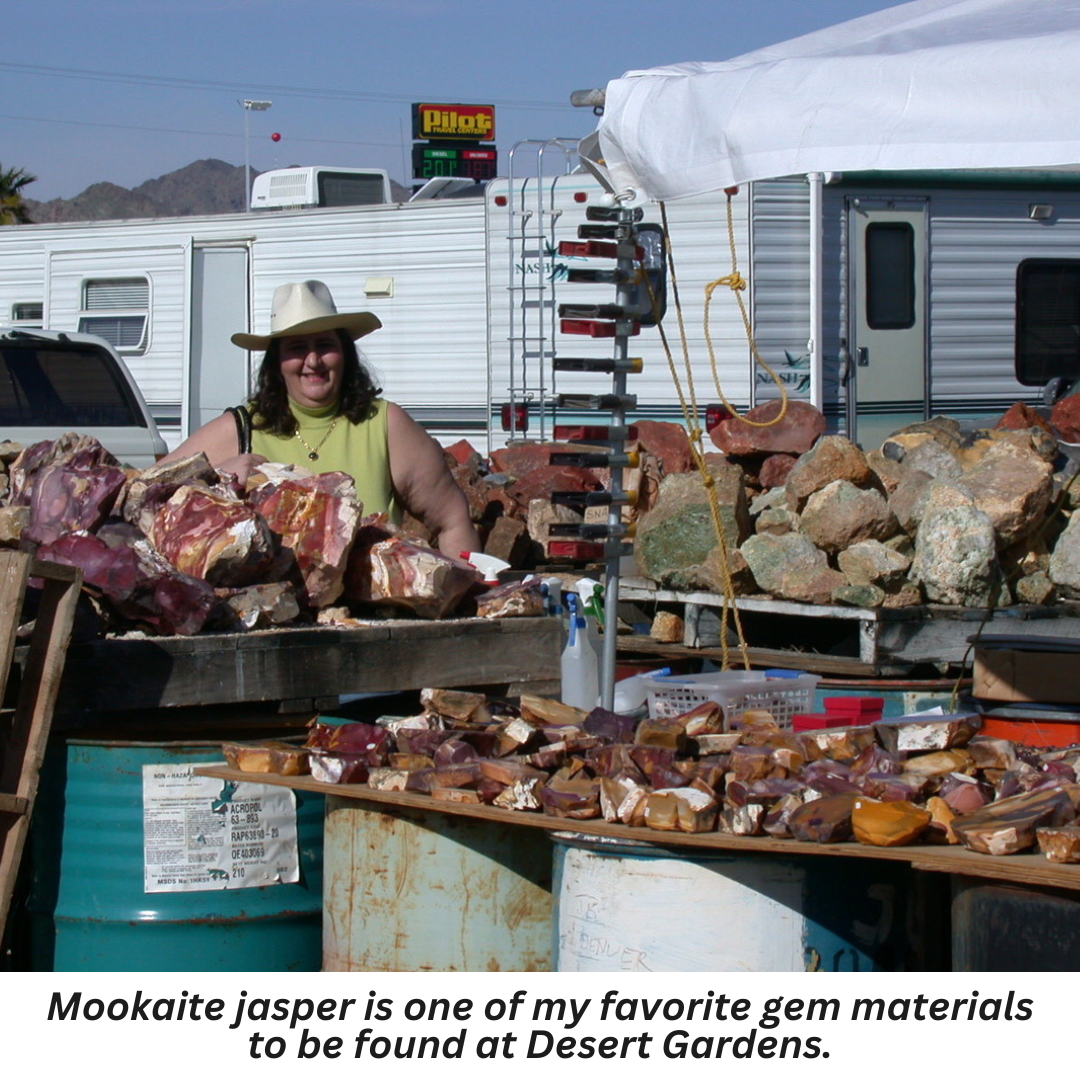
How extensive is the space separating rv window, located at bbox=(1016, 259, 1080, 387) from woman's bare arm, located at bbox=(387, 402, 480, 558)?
6.95m

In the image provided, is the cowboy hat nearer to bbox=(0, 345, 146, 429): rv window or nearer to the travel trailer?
bbox=(0, 345, 146, 429): rv window

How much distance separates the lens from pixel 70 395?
881cm

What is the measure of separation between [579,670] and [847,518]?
4.95ft

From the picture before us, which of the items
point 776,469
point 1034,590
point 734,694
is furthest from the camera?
point 776,469

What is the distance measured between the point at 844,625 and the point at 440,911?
2410 millimetres

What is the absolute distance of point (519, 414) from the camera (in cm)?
1124

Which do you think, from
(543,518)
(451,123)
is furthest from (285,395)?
(451,123)

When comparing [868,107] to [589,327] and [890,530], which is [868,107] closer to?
[589,327]

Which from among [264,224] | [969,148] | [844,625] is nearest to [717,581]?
[844,625]

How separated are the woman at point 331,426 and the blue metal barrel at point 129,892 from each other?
1.39m

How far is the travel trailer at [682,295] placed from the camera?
401 inches

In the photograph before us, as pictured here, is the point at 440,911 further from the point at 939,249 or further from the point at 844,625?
the point at 939,249

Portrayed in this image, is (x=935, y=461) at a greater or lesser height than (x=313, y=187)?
lesser

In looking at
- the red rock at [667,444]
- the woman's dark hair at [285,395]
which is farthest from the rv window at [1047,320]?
the woman's dark hair at [285,395]
